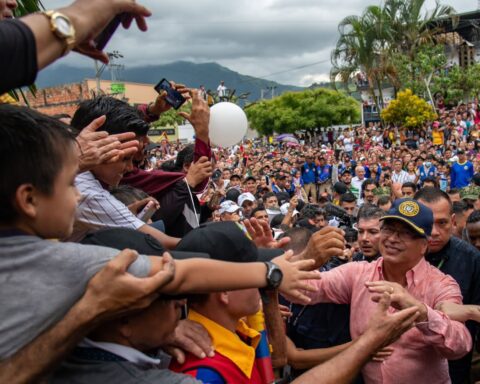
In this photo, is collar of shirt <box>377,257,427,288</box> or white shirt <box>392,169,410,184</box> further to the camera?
white shirt <box>392,169,410,184</box>

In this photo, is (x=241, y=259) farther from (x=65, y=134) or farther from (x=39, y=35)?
(x=39, y=35)

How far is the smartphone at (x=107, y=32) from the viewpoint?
1686 millimetres

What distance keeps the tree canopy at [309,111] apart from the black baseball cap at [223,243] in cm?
3862

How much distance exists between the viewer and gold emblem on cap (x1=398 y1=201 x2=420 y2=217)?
2.75 meters

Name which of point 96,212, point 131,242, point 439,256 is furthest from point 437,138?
point 131,242

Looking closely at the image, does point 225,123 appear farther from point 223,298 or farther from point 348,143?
point 348,143

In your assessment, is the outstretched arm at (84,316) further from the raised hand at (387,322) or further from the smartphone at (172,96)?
the smartphone at (172,96)

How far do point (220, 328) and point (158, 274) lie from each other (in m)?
0.51

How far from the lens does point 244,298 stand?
1.79 meters

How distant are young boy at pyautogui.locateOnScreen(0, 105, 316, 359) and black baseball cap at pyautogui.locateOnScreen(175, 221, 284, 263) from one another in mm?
361

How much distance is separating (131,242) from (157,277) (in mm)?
293

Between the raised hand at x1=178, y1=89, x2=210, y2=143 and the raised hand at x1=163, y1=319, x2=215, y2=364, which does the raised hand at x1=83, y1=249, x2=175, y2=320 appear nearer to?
the raised hand at x1=163, y1=319, x2=215, y2=364

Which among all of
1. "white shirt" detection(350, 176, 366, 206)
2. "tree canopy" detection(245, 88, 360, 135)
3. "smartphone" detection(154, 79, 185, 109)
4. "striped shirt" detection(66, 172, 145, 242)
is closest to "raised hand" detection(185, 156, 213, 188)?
"smartphone" detection(154, 79, 185, 109)

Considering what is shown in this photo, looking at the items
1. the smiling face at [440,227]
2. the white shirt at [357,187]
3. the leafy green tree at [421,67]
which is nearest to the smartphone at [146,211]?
the smiling face at [440,227]
